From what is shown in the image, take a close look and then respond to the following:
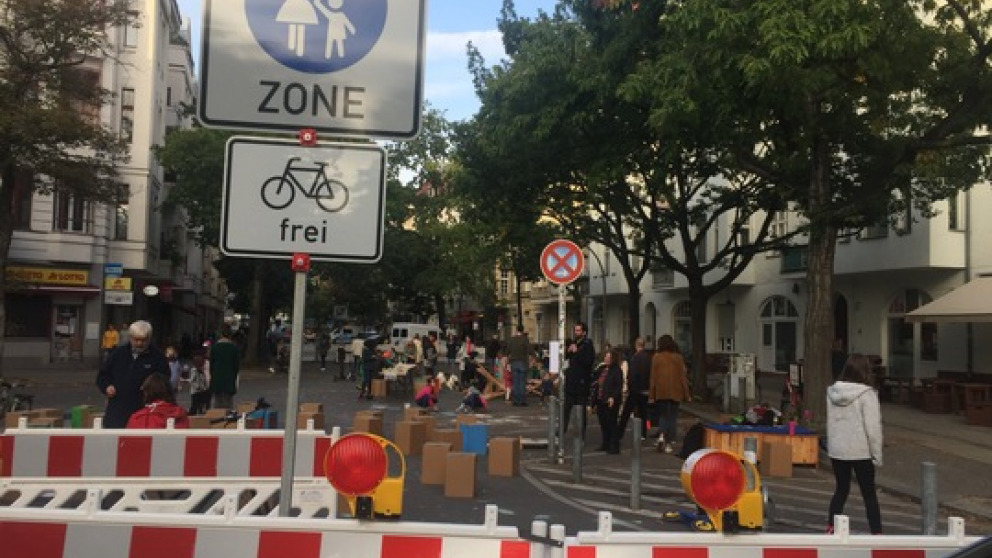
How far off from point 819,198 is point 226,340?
10639 millimetres

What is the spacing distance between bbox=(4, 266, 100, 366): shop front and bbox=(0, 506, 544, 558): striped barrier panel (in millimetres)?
33138

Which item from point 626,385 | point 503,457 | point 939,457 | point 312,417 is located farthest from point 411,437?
point 939,457

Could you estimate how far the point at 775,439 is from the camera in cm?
1302

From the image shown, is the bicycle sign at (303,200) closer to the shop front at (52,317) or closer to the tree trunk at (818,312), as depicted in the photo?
the tree trunk at (818,312)

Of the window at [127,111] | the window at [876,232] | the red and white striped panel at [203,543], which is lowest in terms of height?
the red and white striped panel at [203,543]

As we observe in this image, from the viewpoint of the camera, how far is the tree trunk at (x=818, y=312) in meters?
15.3

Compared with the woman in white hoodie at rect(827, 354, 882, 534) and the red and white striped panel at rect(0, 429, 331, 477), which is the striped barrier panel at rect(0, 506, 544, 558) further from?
the woman in white hoodie at rect(827, 354, 882, 534)

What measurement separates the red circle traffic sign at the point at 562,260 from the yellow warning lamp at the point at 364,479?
388 inches

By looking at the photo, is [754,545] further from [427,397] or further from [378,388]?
[378,388]

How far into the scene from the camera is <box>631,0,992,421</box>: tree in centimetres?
1228

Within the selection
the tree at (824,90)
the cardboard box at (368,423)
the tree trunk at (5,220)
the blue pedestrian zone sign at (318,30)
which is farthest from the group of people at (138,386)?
the tree trunk at (5,220)

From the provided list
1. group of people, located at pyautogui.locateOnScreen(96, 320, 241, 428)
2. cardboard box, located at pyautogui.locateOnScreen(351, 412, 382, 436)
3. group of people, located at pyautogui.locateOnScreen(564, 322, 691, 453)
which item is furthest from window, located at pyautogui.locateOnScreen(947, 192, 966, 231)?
group of people, located at pyautogui.locateOnScreen(96, 320, 241, 428)

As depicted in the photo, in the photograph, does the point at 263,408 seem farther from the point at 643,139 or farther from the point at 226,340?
the point at 643,139

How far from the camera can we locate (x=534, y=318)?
232 feet
